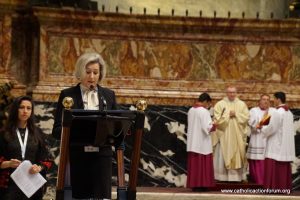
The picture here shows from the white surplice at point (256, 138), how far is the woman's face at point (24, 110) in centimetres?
661

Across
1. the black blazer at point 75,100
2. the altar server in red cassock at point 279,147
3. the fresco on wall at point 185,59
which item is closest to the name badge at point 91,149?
the black blazer at point 75,100

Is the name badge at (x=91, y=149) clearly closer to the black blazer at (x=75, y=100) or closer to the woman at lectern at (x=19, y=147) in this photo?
the black blazer at (x=75, y=100)

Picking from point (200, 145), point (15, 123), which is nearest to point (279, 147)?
point (200, 145)

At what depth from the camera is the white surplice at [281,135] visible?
43.3 feet

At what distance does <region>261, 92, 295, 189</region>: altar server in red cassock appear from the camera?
43.4ft

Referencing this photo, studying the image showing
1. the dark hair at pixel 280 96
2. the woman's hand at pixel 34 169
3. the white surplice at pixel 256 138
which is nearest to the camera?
the woman's hand at pixel 34 169

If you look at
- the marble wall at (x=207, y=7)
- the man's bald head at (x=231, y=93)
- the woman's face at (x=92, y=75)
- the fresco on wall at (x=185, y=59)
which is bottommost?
the woman's face at (x=92, y=75)

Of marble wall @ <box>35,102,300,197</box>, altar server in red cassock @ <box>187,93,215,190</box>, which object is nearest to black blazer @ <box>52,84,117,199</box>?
altar server in red cassock @ <box>187,93,215,190</box>

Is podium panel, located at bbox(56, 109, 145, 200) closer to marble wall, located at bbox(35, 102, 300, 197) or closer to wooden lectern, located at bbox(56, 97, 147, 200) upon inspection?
wooden lectern, located at bbox(56, 97, 147, 200)

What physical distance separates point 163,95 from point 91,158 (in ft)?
25.7

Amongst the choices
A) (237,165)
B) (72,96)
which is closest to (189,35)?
(237,165)

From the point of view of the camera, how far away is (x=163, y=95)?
45.5 feet

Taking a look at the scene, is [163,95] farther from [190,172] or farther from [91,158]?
[91,158]

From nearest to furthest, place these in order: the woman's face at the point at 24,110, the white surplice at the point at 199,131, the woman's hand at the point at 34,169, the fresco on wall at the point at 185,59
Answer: the woman's hand at the point at 34,169 < the woman's face at the point at 24,110 < the white surplice at the point at 199,131 < the fresco on wall at the point at 185,59
